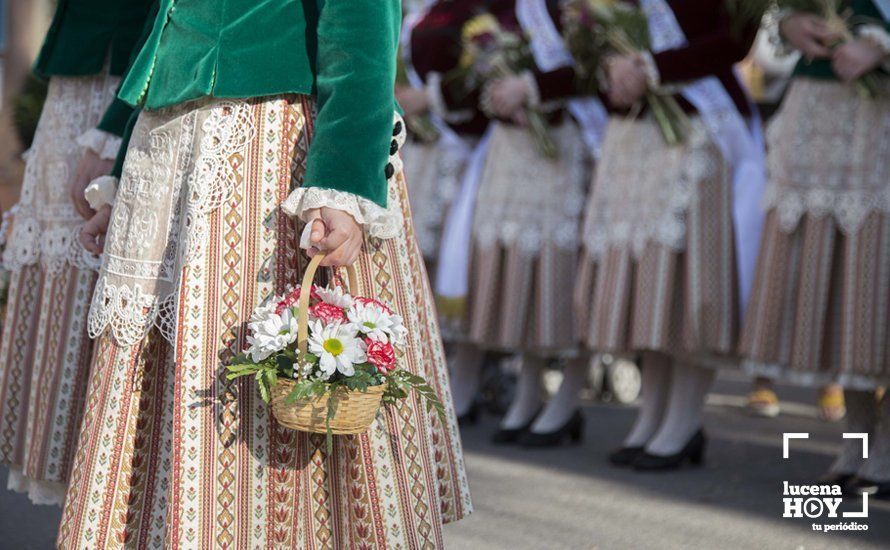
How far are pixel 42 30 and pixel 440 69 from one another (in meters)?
6.82

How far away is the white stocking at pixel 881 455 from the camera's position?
12.4 feet

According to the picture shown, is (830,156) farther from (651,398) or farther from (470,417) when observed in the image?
(470,417)

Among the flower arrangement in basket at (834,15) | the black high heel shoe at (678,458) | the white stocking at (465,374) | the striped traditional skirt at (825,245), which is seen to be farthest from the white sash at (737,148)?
the white stocking at (465,374)

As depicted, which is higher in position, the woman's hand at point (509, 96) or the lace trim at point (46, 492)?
the woman's hand at point (509, 96)

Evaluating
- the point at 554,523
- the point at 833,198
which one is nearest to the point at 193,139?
the point at 554,523

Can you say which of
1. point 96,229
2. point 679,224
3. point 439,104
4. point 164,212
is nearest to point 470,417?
point 439,104

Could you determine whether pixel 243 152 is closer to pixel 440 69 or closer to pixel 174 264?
pixel 174 264

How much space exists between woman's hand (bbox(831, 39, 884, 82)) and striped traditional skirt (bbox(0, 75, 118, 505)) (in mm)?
2227

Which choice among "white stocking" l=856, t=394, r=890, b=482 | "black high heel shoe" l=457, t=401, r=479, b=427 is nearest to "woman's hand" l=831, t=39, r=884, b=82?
"white stocking" l=856, t=394, r=890, b=482

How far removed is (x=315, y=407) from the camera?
1960 mm

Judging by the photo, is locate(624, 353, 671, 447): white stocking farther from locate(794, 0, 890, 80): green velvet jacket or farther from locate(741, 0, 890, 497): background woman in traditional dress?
locate(794, 0, 890, 80): green velvet jacket

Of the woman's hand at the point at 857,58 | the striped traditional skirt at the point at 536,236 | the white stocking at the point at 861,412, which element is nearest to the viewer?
the woman's hand at the point at 857,58

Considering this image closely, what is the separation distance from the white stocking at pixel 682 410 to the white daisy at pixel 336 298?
259 cm

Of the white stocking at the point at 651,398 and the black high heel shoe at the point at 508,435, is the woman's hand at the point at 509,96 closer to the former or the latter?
the white stocking at the point at 651,398
